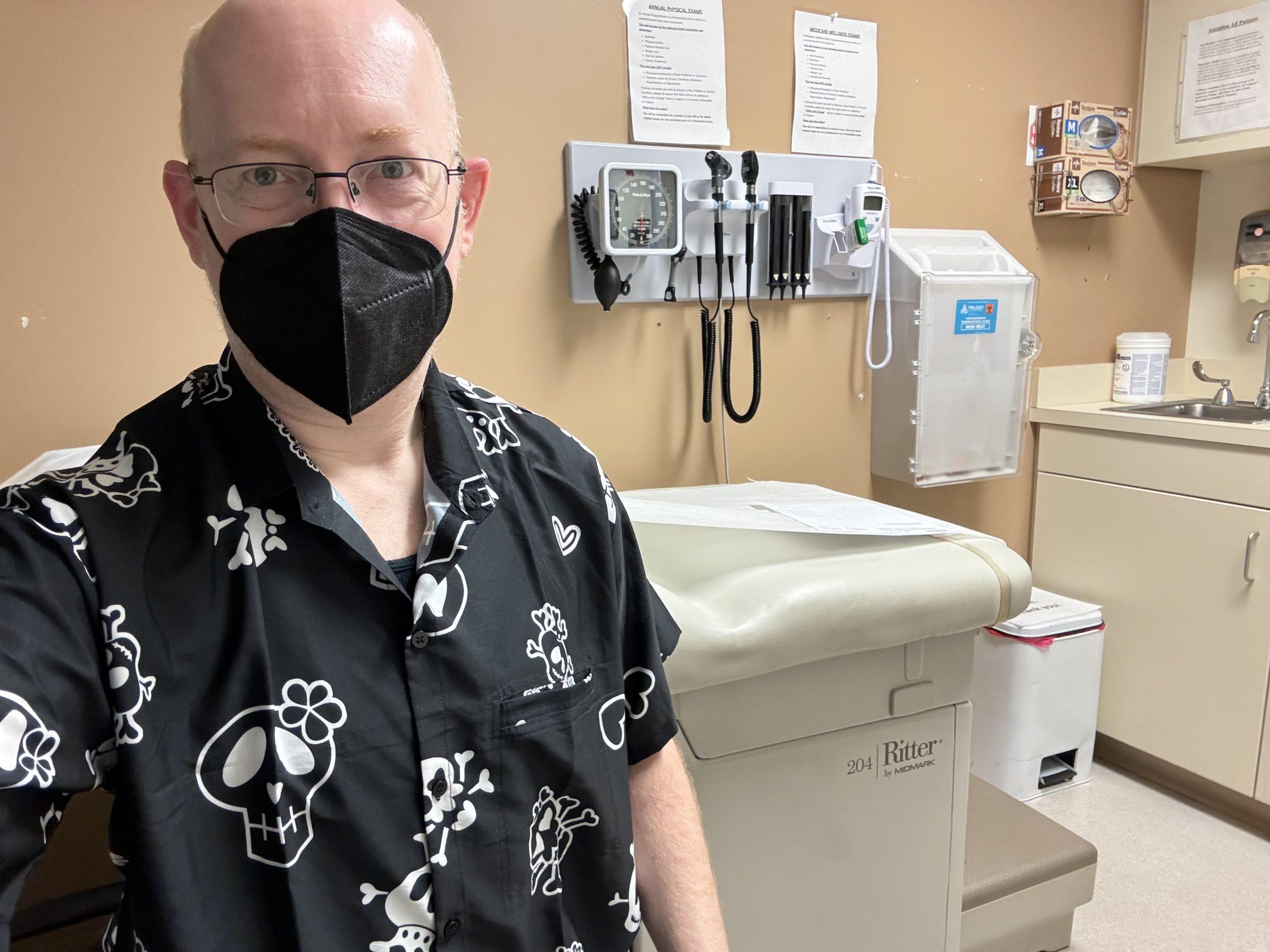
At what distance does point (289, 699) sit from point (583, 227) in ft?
3.71

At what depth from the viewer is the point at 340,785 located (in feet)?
1.93

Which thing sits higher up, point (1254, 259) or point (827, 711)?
point (1254, 259)

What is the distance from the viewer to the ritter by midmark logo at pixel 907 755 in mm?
1087

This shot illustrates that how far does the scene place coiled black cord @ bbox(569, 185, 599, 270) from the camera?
1.51 meters

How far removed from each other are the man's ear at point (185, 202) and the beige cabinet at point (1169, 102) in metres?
2.35

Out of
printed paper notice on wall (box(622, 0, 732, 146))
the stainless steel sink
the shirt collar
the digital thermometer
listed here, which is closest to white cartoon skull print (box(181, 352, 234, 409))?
the shirt collar

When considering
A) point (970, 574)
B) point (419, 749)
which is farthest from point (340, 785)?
point (970, 574)

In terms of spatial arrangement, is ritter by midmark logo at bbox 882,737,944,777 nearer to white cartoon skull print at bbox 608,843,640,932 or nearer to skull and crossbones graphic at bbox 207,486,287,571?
white cartoon skull print at bbox 608,843,640,932

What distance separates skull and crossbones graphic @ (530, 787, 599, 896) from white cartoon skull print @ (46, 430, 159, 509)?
38cm

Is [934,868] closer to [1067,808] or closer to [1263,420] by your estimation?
[1067,808]

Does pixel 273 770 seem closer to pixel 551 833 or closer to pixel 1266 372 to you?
pixel 551 833

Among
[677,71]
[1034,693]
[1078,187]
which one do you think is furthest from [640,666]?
[1078,187]

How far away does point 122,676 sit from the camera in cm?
53

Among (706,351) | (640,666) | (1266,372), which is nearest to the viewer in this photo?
(640,666)
